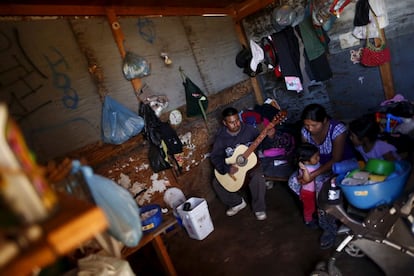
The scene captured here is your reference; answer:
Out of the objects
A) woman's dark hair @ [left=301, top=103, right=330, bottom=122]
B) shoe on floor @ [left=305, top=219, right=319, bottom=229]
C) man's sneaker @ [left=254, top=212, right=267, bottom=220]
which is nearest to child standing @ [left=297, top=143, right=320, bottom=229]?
shoe on floor @ [left=305, top=219, right=319, bottom=229]

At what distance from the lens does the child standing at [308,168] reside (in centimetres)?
271

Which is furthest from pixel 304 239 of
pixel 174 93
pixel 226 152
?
pixel 174 93

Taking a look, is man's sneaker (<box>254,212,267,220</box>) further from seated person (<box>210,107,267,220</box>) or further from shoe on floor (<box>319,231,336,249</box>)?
shoe on floor (<box>319,231,336,249</box>)

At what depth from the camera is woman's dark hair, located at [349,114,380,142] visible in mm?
2338

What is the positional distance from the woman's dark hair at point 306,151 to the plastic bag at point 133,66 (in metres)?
2.14

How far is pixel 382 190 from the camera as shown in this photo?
1769 mm

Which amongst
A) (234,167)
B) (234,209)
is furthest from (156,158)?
(234,209)

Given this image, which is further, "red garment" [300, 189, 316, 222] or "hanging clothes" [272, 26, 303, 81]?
"hanging clothes" [272, 26, 303, 81]

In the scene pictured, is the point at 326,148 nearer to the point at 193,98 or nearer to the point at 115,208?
the point at 193,98

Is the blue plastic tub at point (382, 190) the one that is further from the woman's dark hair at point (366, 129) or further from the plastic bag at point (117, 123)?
the plastic bag at point (117, 123)

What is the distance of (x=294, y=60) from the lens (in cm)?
418

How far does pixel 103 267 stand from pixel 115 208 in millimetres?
594

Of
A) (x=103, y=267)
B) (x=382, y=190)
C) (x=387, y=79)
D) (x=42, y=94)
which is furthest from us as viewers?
(x=387, y=79)

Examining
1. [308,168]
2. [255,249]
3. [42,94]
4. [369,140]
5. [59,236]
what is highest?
[42,94]
